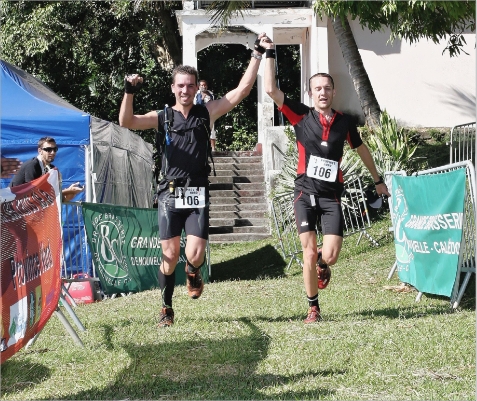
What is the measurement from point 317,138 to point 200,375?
2.76 m

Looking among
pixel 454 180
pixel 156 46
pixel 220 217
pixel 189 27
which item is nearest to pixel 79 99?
pixel 156 46

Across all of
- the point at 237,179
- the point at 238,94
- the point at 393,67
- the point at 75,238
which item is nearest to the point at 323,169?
the point at 238,94

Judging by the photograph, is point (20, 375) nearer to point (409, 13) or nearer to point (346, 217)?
point (409, 13)

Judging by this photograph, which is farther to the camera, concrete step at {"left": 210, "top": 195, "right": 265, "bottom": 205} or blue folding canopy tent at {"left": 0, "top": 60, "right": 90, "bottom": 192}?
concrete step at {"left": 210, "top": 195, "right": 265, "bottom": 205}

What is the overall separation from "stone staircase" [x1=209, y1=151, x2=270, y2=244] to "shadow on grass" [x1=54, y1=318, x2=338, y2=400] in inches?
494

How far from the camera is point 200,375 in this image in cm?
509

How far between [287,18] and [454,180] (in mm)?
14995

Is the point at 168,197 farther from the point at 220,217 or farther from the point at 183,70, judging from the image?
the point at 220,217

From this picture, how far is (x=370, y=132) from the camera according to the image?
1725 centimetres

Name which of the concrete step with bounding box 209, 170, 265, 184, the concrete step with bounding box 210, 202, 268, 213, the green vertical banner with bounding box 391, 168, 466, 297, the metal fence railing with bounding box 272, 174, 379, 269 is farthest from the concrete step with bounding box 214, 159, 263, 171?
the green vertical banner with bounding box 391, 168, 466, 297

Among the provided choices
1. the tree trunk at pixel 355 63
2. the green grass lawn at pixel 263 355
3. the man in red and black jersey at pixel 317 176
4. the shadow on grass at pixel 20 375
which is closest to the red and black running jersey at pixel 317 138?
the man in red and black jersey at pixel 317 176

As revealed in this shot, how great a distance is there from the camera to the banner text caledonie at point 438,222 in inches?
301

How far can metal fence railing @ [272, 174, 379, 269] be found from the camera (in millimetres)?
14263

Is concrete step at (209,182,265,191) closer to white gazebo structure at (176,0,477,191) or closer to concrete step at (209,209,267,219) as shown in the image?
white gazebo structure at (176,0,477,191)
